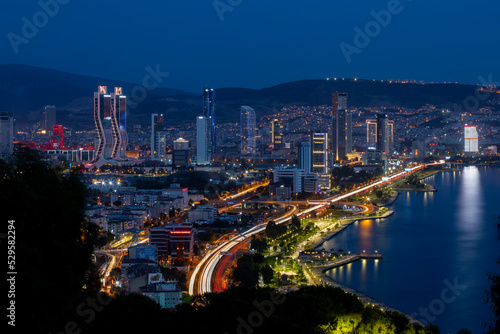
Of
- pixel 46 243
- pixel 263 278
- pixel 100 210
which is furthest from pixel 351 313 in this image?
pixel 100 210

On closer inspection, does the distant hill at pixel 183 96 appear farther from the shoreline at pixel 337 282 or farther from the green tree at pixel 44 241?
the green tree at pixel 44 241

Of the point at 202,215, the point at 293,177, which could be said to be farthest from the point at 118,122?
the point at 202,215

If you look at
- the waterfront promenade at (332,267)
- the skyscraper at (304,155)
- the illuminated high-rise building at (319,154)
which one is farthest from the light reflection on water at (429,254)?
the illuminated high-rise building at (319,154)

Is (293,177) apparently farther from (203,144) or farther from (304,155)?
(203,144)

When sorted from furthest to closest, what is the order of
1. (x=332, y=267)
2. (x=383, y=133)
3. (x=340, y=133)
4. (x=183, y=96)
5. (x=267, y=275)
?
(x=183, y=96)
(x=383, y=133)
(x=340, y=133)
(x=332, y=267)
(x=267, y=275)

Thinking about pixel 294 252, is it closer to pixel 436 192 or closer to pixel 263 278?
pixel 263 278

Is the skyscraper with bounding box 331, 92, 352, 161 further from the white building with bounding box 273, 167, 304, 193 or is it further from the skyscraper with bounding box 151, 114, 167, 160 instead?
the white building with bounding box 273, 167, 304, 193
